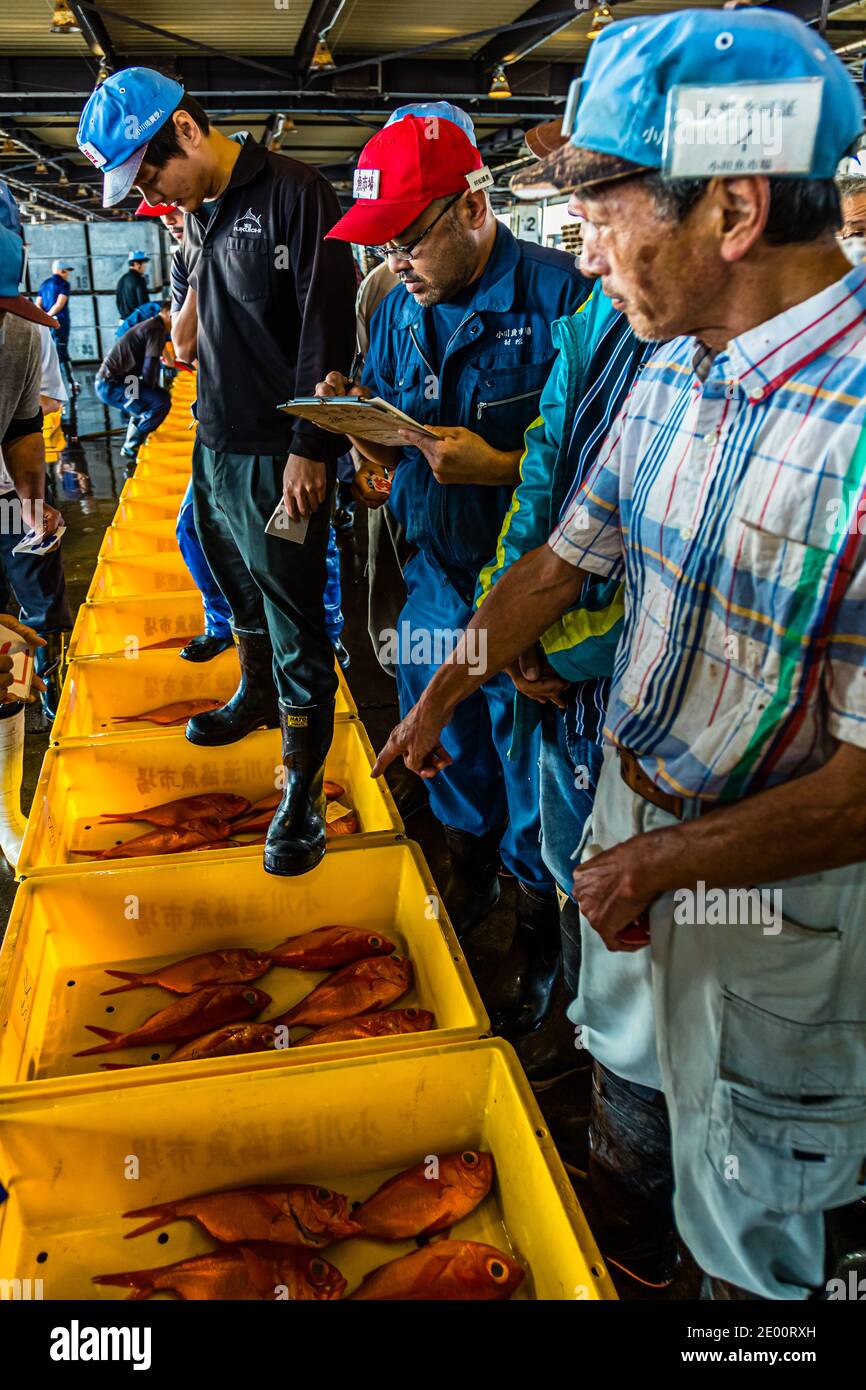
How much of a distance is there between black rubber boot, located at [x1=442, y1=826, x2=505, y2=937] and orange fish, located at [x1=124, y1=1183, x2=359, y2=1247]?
1176mm

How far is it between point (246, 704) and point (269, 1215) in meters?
1.77

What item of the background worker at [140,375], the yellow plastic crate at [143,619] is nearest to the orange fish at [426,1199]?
the yellow plastic crate at [143,619]

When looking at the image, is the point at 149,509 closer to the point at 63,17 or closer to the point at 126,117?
the point at 126,117

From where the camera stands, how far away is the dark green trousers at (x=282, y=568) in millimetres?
2549

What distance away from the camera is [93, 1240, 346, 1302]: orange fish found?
64.9 inches

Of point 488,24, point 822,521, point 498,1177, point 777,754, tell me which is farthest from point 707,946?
point 488,24

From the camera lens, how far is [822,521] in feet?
3.49

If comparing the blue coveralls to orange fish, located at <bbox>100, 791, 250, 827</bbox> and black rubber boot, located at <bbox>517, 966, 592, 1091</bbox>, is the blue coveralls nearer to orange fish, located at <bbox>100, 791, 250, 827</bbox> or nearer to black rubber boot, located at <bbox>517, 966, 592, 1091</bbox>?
black rubber boot, located at <bbox>517, 966, 592, 1091</bbox>

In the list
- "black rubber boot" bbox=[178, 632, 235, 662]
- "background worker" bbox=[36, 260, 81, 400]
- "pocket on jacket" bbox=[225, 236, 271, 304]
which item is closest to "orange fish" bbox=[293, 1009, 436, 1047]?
"pocket on jacket" bbox=[225, 236, 271, 304]

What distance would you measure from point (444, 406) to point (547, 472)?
22.7 inches

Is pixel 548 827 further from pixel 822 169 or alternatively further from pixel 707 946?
pixel 822 169

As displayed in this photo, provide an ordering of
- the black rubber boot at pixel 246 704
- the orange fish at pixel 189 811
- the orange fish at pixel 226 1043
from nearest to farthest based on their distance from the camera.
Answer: the orange fish at pixel 226 1043 < the orange fish at pixel 189 811 < the black rubber boot at pixel 246 704

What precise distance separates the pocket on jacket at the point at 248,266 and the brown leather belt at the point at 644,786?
1607 millimetres

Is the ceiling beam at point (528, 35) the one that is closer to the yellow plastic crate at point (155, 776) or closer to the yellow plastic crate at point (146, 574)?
the yellow plastic crate at point (146, 574)
